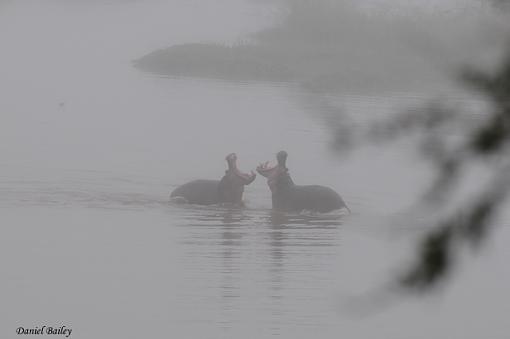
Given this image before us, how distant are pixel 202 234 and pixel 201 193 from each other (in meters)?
2.34

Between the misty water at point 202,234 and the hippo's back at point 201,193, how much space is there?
22 centimetres

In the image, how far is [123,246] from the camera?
16.5 m

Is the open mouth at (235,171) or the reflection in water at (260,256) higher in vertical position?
the open mouth at (235,171)

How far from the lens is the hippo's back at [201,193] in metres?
19.6

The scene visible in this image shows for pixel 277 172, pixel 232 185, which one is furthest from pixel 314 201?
pixel 232 185

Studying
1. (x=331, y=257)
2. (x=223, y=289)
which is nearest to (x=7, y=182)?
(x=331, y=257)

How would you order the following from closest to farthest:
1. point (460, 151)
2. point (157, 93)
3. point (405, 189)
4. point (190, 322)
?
point (460, 151) → point (190, 322) → point (405, 189) → point (157, 93)

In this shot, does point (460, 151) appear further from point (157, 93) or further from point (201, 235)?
point (157, 93)

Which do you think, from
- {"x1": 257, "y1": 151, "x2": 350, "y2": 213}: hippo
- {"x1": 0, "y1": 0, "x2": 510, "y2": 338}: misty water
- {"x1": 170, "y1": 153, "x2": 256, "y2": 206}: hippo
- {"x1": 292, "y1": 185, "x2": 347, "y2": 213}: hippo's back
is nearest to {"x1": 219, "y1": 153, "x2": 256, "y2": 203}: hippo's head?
{"x1": 170, "y1": 153, "x2": 256, "y2": 206}: hippo

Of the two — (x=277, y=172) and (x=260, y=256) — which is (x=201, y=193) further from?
(x=260, y=256)

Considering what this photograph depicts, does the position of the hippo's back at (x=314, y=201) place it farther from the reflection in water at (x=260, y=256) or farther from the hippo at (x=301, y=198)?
the reflection in water at (x=260, y=256)

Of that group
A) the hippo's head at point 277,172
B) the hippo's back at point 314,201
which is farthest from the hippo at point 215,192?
the hippo's back at point 314,201

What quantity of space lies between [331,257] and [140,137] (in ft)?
50.4

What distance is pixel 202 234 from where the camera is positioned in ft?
56.7
